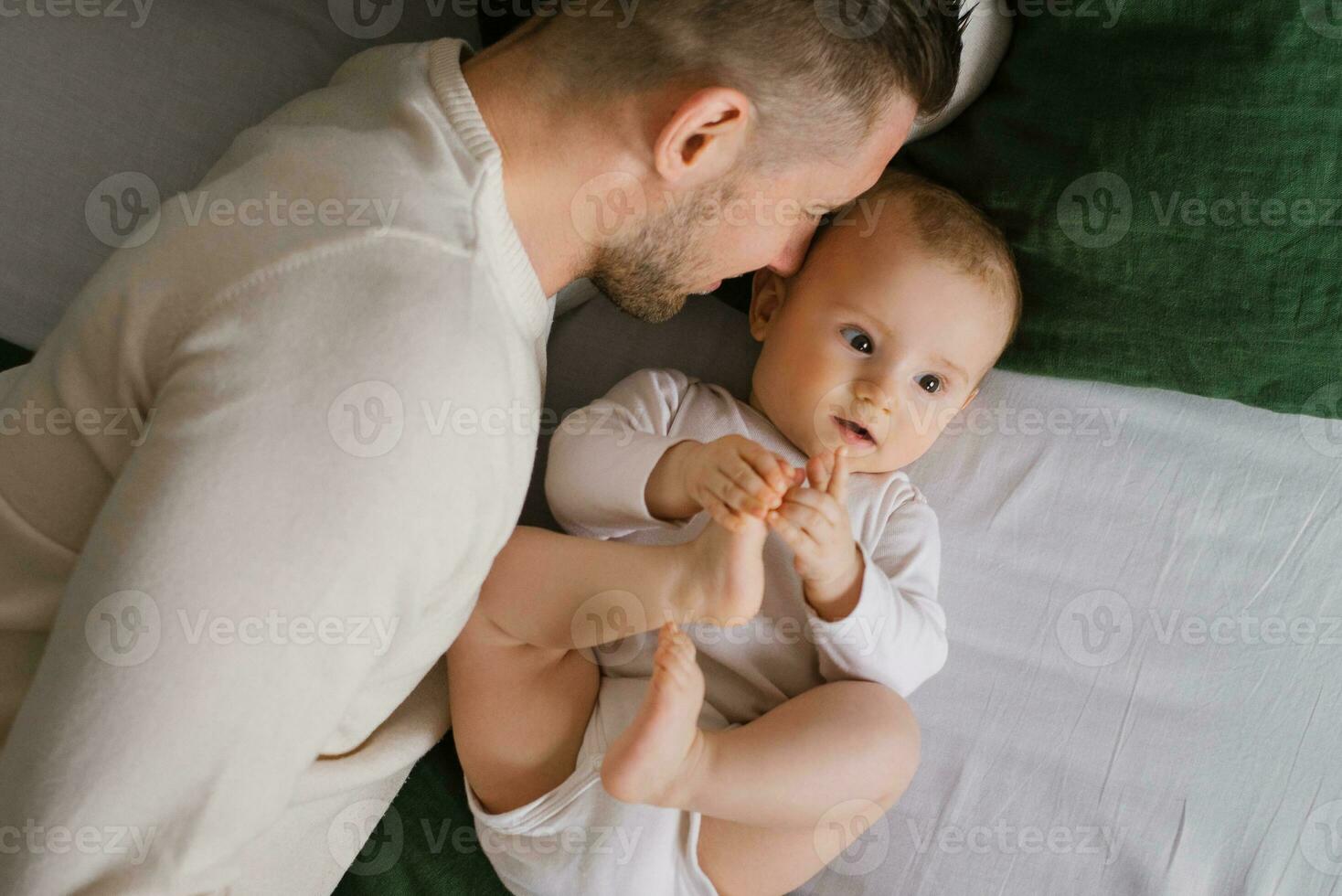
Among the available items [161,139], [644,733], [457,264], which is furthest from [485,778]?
[161,139]

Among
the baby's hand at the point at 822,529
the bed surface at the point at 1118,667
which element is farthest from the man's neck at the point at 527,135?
the bed surface at the point at 1118,667

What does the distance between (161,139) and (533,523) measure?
0.75 meters

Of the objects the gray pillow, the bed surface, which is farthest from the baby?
the gray pillow

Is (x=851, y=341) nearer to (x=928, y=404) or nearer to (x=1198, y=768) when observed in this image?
(x=928, y=404)

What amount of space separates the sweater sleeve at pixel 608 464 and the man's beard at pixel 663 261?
13 centimetres

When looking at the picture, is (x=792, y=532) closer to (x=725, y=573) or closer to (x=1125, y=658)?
(x=725, y=573)

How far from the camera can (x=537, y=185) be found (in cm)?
110

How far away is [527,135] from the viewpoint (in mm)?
1081

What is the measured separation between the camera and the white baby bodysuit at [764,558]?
127 cm

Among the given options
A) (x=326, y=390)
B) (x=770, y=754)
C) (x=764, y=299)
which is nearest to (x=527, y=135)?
(x=326, y=390)

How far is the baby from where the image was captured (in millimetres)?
1145

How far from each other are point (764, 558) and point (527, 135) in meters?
0.59

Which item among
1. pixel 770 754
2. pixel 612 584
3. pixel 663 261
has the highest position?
pixel 663 261

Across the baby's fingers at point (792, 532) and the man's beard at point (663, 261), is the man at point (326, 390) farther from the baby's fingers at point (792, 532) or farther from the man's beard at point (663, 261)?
the baby's fingers at point (792, 532)
